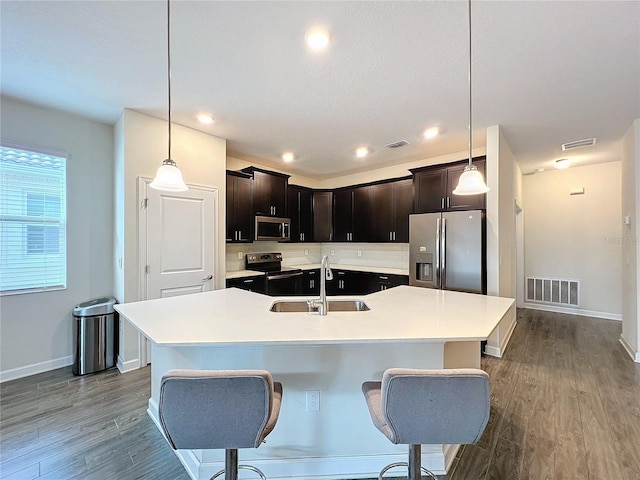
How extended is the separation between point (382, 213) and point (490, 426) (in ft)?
11.1

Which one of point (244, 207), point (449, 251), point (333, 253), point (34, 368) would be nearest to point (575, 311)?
point (449, 251)

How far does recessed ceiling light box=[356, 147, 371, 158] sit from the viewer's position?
4.21m

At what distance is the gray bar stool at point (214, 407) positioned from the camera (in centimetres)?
109

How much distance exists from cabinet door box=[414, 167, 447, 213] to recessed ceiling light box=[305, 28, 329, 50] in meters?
2.57

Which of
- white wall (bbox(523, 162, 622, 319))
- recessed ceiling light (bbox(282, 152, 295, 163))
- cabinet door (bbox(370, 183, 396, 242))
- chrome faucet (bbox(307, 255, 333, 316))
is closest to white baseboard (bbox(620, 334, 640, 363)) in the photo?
white wall (bbox(523, 162, 622, 319))

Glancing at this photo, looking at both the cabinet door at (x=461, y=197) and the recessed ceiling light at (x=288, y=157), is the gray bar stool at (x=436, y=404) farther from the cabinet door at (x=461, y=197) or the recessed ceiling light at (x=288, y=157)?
the recessed ceiling light at (x=288, y=157)

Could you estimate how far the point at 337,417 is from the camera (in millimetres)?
1663

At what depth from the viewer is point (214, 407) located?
1.11 meters

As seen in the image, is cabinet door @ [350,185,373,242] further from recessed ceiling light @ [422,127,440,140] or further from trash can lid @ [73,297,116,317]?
trash can lid @ [73,297,116,317]

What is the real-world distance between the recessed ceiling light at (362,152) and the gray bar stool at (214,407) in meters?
3.72

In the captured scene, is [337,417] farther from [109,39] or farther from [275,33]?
[109,39]

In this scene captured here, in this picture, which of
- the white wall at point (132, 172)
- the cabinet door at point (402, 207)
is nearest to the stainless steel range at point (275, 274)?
the white wall at point (132, 172)

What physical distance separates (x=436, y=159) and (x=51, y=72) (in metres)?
4.69

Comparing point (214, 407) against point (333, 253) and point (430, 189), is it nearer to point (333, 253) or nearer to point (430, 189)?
point (430, 189)
